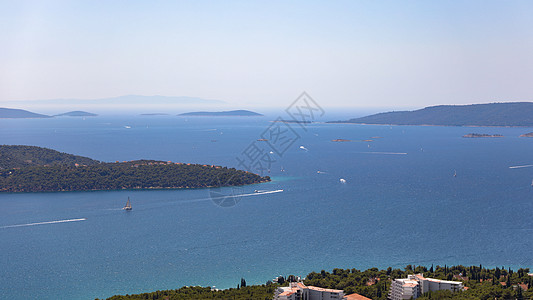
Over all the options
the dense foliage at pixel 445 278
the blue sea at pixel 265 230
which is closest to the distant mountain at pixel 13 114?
the blue sea at pixel 265 230

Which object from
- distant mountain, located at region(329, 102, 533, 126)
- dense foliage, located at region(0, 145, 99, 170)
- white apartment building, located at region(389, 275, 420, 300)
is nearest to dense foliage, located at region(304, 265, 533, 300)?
white apartment building, located at region(389, 275, 420, 300)

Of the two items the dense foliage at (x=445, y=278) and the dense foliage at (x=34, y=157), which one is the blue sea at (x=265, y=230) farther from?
the dense foliage at (x=34, y=157)

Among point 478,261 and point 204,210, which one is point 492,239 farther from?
point 204,210

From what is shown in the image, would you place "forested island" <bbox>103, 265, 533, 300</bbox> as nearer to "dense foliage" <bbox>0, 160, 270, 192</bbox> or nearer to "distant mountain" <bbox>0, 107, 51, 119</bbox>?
"dense foliage" <bbox>0, 160, 270, 192</bbox>

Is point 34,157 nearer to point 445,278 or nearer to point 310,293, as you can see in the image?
point 310,293

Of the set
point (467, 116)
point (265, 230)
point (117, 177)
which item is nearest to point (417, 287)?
point (265, 230)

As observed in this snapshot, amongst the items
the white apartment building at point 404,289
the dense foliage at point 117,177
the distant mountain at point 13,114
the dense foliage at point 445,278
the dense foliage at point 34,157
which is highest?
the distant mountain at point 13,114
